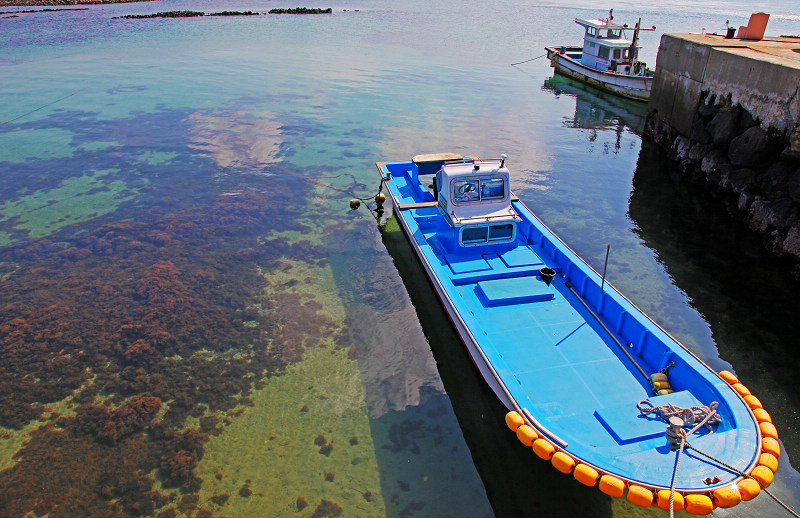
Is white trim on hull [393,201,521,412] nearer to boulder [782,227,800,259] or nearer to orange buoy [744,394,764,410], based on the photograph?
orange buoy [744,394,764,410]

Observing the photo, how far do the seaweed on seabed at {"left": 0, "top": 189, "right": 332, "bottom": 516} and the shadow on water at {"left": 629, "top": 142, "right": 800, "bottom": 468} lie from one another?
9944 mm

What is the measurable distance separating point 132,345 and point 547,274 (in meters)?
9.93

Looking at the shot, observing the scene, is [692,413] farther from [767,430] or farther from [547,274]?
[547,274]

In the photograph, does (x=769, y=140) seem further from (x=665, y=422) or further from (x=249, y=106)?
(x=249, y=106)

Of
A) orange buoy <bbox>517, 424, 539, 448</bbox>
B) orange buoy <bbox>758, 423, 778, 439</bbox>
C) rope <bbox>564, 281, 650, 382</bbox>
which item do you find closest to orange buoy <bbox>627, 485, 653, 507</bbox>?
orange buoy <bbox>517, 424, 539, 448</bbox>

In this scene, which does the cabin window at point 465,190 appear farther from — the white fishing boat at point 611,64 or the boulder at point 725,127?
the white fishing boat at point 611,64

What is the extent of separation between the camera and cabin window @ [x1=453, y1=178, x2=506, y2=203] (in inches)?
527

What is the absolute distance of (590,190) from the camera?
68.6 ft

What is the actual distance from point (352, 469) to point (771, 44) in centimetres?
2616

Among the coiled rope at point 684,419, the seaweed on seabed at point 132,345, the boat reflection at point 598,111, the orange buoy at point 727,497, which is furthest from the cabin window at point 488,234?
the boat reflection at point 598,111

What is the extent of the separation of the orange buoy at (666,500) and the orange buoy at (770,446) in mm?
1616

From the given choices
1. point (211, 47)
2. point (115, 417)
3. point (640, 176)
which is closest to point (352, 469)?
point (115, 417)

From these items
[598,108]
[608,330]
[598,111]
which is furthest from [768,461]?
[598,108]

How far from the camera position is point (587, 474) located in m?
7.05
